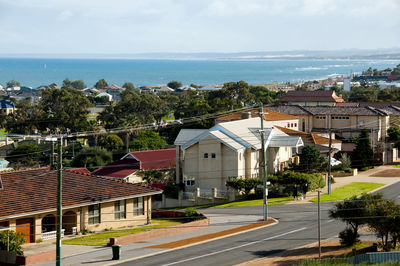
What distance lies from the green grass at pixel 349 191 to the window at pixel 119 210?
19608 mm

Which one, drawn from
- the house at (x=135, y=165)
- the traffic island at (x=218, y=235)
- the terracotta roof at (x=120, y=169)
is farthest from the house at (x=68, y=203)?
the terracotta roof at (x=120, y=169)

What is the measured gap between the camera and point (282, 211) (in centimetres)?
5119

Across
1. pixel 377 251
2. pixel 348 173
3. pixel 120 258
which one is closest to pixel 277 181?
pixel 348 173

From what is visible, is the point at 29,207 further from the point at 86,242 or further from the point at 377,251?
the point at 377,251

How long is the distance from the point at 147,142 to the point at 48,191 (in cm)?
5127

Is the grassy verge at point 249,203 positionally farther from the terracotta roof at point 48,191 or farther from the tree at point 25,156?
the tree at point 25,156

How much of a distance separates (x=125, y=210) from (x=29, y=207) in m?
8.65

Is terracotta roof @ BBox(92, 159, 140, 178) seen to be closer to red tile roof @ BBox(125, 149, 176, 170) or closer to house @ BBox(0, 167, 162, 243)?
red tile roof @ BBox(125, 149, 176, 170)

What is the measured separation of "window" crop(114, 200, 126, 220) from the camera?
4425cm

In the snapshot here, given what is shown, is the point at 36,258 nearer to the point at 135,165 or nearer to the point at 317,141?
the point at 135,165

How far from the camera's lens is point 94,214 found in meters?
42.9

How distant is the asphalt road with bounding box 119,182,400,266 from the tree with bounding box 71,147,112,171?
99.7 ft

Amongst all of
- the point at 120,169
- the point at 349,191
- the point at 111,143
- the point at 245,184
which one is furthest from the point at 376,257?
the point at 111,143

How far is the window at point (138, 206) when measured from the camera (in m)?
A: 45.7
